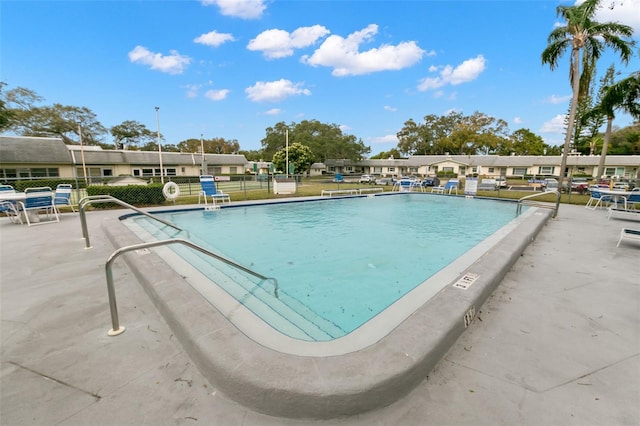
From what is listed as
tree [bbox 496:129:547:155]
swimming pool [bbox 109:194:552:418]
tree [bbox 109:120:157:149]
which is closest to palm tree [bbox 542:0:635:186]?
swimming pool [bbox 109:194:552:418]

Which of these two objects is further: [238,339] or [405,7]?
[405,7]

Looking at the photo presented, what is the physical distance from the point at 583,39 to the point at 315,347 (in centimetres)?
2006

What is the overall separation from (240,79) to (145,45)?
7439mm

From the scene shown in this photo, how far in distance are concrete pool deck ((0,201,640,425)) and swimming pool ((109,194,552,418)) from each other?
0.08 metres

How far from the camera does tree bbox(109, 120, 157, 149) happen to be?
154ft

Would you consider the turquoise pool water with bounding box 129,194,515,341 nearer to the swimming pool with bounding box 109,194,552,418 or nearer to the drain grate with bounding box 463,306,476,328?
the swimming pool with bounding box 109,194,552,418

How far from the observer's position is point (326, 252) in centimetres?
539

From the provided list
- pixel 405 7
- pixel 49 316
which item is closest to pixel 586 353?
pixel 49 316

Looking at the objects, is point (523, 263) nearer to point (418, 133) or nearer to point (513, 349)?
point (513, 349)

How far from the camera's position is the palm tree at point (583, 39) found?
1294 centimetres

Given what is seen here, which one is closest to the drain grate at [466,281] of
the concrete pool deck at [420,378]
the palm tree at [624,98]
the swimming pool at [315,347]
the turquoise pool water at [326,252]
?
the swimming pool at [315,347]

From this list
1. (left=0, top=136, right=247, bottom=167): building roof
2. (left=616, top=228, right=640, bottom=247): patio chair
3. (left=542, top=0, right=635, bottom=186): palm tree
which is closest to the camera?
(left=616, top=228, right=640, bottom=247): patio chair

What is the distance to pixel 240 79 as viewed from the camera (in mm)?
24719

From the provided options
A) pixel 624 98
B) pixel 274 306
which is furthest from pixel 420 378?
pixel 624 98
